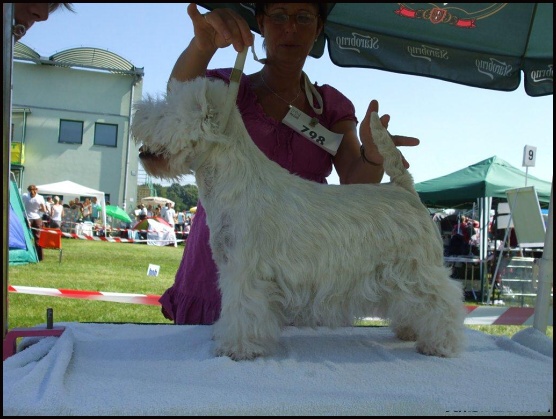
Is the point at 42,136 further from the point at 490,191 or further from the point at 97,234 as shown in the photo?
the point at 490,191

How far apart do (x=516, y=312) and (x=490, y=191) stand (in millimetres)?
5802

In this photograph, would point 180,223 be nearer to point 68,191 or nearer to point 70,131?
point 68,191

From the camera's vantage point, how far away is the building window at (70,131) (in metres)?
25.2

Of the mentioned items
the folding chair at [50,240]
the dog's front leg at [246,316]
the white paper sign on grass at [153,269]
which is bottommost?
the white paper sign on grass at [153,269]

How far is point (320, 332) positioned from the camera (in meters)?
2.02

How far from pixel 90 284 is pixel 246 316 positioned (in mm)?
6739

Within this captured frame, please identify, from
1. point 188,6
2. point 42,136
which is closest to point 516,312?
point 188,6

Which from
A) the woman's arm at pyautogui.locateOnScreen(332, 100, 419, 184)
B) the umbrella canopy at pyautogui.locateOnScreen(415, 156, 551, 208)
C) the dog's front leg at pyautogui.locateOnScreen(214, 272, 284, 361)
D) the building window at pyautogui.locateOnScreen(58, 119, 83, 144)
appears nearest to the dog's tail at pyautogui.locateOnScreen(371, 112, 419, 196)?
the woman's arm at pyautogui.locateOnScreen(332, 100, 419, 184)

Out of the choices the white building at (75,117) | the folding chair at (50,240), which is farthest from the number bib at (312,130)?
the white building at (75,117)

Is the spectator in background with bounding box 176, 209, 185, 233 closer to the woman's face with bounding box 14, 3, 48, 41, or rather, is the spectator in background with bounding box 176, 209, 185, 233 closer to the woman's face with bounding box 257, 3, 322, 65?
the woman's face with bounding box 257, 3, 322, 65

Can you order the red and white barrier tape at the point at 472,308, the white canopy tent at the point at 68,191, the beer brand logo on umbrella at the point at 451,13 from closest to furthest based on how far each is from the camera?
the beer brand logo on umbrella at the point at 451,13
the red and white barrier tape at the point at 472,308
the white canopy tent at the point at 68,191

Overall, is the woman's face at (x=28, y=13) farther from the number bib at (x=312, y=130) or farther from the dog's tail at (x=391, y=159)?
the dog's tail at (x=391, y=159)

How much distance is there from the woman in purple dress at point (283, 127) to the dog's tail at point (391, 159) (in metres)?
0.17

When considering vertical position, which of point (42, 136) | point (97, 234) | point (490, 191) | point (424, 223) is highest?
point (42, 136)
